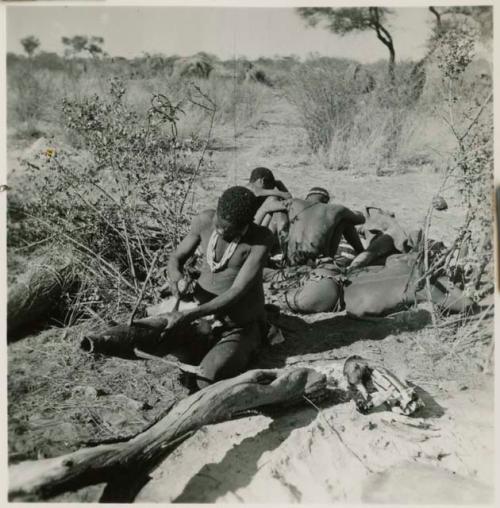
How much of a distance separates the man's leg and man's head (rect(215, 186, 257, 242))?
2.37ft

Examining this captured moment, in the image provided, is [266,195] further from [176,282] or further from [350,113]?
[350,113]

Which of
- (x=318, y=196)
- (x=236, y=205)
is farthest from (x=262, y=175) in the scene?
(x=236, y=205)

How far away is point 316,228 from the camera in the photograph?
552cm

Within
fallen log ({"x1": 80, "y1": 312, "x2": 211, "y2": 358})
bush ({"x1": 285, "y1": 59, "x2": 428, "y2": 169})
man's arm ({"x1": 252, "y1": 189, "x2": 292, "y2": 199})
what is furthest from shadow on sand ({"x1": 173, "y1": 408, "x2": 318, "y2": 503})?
bush ({"x1": 285, "y1": 59, "x2": 428, "y2": 169})

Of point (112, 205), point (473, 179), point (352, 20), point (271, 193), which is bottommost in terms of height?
point (112, 205)

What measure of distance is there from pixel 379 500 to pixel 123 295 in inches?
106

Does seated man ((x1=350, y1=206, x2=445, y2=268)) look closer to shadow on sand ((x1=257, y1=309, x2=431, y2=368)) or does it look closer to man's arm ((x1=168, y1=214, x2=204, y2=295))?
shadow on sand ((x1=257, y1=309, x2=431, y2=368))

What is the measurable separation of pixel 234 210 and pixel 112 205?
198 centimetres

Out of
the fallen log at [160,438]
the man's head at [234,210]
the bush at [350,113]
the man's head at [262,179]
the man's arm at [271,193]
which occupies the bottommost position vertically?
the fallen log at [160,438]

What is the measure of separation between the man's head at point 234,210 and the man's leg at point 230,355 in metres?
0.72

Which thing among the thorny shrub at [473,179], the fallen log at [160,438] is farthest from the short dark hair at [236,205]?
the thorny shrub at [473,179]

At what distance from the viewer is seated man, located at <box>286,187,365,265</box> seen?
5527mm

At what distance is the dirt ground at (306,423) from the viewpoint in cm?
352

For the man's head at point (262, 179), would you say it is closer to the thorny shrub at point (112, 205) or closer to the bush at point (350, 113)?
the thorny shrub at point (112, 205)
